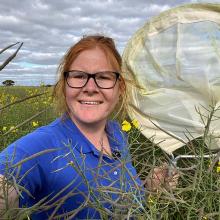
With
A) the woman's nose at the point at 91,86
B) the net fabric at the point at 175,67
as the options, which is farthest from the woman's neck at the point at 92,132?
the net fabric at the point at 175,67

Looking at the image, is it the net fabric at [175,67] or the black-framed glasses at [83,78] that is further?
the net fabric at [175,67]

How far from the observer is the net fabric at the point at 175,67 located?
10.3 feet

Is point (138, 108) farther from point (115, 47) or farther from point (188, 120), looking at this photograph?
point (115, 47)

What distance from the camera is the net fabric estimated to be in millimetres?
3139

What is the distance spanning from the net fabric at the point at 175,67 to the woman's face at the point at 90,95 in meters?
1.24

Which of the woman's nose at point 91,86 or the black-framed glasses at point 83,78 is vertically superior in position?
the black-framed glasses at point 83,78

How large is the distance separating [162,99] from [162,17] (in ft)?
1.91

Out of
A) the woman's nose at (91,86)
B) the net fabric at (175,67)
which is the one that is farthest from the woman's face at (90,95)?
the net fabric at (175,67)

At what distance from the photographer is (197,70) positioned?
3232 millimetres

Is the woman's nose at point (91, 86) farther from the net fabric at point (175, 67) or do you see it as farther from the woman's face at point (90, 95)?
the net fabric at point (175, 67)

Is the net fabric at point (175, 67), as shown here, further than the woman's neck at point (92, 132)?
Yes

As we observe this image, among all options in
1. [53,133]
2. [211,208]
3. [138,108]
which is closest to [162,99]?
[138,108]

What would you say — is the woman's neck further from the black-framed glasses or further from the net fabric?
the net fabric

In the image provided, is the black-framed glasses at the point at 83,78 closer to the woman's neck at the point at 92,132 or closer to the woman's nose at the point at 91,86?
the woman's nose at the point at 91,86
